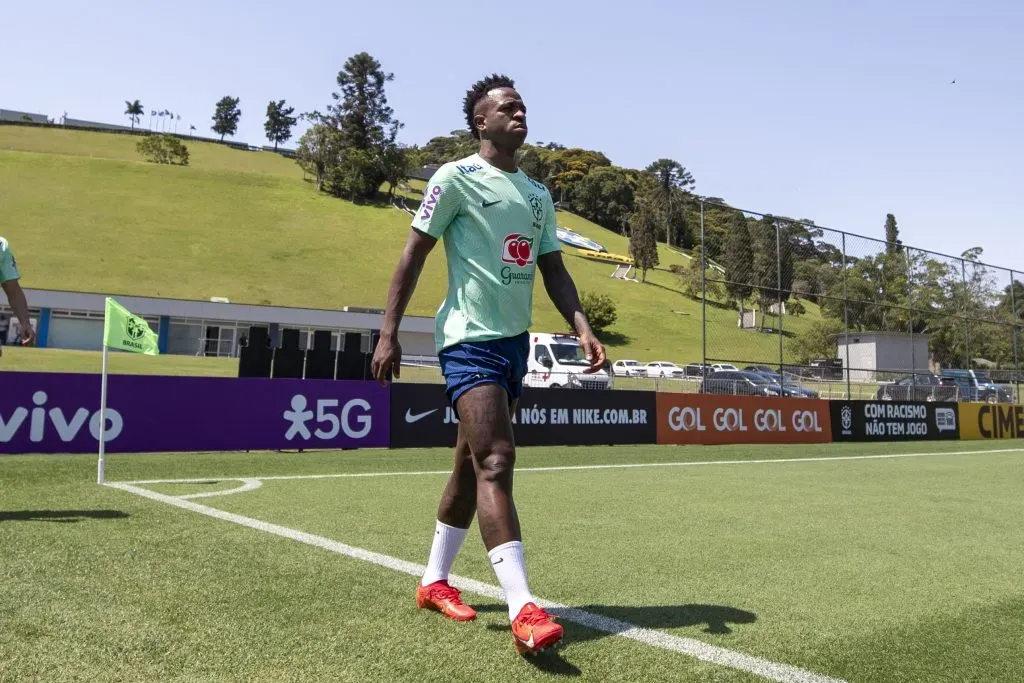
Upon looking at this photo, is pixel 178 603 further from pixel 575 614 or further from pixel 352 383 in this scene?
pixel 352 383

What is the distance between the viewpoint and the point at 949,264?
90.0ft

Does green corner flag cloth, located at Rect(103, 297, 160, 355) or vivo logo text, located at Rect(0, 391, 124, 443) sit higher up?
green corner flag cloth, located at Rect(103, 297, 160, 355)

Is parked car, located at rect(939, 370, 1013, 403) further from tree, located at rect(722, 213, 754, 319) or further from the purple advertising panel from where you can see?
the purple advertising panel

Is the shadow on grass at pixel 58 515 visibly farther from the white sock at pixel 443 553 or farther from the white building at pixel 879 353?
the white building at pixel 879 353

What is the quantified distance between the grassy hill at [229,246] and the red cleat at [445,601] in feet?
213

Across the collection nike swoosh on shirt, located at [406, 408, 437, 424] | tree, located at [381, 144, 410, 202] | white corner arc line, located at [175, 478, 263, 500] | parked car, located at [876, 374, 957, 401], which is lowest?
white corner arc line, located at [175, 478, 263, 500]

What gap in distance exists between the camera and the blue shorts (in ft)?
10.6

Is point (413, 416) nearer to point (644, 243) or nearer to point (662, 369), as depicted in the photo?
point (662, 369)

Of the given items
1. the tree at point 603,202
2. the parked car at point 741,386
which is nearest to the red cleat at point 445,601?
the parked car at point 741,386

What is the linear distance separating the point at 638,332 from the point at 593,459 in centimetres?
6326

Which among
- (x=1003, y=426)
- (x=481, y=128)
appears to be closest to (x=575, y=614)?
(x=481, y=128)

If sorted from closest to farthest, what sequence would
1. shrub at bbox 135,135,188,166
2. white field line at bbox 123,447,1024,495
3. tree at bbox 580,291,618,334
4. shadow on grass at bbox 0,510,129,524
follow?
shadow on grass at bbox 0,510,129,524
white field line at bbox 123,447,1024,495
tree at bbox 580,291,618,334
shrub at bbox 135,135,188,166

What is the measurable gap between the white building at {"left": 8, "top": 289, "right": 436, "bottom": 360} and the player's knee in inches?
2096

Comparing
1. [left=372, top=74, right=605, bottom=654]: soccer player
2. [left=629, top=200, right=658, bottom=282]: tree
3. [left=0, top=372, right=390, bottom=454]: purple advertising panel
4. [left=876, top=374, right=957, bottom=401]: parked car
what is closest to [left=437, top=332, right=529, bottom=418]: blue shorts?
[left=372, top=74, right=605, bottom=654]: soccer player
